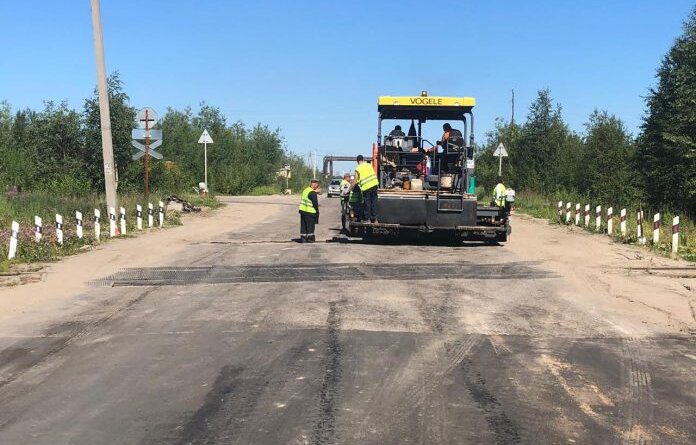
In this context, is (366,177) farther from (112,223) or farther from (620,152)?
(620,152)

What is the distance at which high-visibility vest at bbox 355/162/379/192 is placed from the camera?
1411 centimetres

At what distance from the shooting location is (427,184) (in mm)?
14773

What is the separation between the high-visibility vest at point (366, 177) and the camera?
14.1 meters

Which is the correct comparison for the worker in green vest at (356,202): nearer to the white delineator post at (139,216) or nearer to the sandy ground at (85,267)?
the sandy ground at (85,267)

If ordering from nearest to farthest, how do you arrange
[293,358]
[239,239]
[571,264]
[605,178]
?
1. [293,358]
2. [571,264]
3. [239,239]
4. [605,178]

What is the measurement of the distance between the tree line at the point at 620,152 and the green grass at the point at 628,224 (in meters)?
1.36

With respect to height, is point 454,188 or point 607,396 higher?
point 454,188

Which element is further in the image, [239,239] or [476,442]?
[239,239]

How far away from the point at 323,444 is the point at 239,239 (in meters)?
12.4

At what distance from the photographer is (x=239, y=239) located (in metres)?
16.1

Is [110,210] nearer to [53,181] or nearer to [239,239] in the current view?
[239,239]

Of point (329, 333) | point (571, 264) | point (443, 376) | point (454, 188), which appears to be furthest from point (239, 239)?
point (443, 376)

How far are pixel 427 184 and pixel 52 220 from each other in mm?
9514

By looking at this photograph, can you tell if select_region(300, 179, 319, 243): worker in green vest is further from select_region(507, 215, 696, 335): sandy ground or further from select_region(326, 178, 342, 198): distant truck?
select_region(326, 178, 342, 198): distant truck
